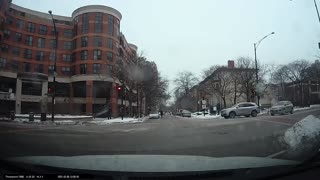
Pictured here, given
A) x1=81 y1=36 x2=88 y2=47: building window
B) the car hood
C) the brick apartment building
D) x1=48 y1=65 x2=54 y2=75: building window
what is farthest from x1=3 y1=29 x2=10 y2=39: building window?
the car hood

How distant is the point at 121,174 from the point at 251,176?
1339mm

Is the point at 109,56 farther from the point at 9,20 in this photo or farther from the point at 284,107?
the point at 284,107

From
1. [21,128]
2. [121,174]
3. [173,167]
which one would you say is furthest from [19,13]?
[173,167]

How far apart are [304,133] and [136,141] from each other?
8.02 feet

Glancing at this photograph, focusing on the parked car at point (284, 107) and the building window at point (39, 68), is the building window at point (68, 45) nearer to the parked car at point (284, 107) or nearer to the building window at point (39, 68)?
the building window at point (39, 68)

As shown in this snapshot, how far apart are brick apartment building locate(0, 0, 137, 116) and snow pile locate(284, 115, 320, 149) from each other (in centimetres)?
275

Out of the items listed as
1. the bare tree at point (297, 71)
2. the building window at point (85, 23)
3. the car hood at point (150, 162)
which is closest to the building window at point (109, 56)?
the building window at point (85, 23)

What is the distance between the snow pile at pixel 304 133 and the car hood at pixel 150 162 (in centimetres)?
65

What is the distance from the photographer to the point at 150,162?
3.28 meters

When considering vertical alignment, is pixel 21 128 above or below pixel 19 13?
below

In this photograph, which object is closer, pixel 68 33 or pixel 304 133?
pixel 304 133

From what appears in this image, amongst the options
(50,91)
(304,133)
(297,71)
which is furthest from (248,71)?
(50,91)

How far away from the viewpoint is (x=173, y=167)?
311 cm

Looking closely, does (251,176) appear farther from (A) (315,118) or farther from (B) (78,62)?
(B) (78,62)
